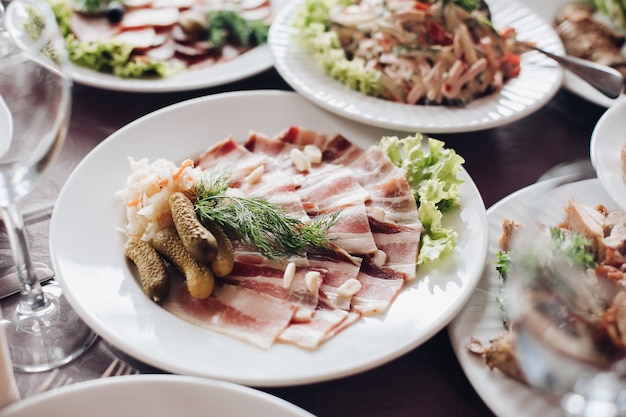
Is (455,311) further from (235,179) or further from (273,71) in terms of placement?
(273,71)

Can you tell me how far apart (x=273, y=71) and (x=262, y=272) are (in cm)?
133

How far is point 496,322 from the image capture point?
1563 mm

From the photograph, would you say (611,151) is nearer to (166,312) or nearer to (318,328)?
(318,328)

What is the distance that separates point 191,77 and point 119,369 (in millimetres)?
1325

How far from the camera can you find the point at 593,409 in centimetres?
119

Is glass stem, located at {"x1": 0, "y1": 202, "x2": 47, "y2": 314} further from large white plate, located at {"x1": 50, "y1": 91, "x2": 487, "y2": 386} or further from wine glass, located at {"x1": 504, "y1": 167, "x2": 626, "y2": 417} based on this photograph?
wine glass, located at {"x1": 504, "y1": 167, "x2": 626, "y2": 417}

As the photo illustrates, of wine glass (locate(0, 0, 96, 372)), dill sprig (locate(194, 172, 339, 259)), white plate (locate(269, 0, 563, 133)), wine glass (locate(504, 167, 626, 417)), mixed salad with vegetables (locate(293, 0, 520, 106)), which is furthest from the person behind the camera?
mixed salad with vegetables (locate(293, 0, 520, 106))

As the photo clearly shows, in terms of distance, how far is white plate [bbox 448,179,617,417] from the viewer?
1370mm

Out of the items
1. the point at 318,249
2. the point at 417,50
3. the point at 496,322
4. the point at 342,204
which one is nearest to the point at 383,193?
the point at 342,204

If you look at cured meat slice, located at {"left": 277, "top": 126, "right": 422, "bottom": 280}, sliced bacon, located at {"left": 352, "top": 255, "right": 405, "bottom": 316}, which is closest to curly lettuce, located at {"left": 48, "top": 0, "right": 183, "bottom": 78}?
cured meat slice, located at {"left": 277, "top": 126, "right": 422, "bottom": 280}

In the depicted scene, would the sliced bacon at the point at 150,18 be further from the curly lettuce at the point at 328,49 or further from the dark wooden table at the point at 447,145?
the curly lettuce at the point at 328,49

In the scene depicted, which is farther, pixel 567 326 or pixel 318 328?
Answer: pixel 318 328

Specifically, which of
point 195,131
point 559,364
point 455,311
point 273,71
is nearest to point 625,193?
point 455,311

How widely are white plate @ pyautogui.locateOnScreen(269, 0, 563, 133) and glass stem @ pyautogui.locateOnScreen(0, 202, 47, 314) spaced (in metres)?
1.13
